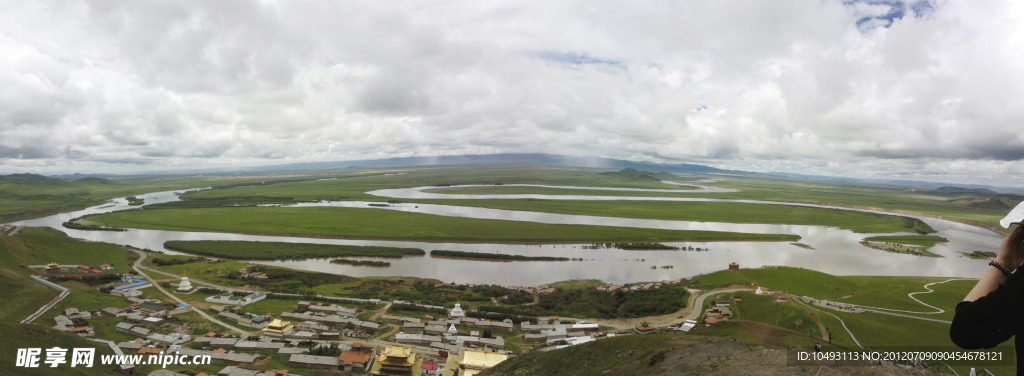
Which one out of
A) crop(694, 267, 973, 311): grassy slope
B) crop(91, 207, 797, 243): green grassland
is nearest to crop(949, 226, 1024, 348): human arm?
crop(694, 267, 973, 311): grassy slope

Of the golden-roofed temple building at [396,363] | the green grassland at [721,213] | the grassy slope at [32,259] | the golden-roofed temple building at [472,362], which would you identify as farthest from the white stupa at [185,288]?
the green grassland at [721,213]

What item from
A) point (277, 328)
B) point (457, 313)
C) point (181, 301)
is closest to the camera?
point (277, 328)

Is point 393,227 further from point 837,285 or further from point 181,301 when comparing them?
point 837,285

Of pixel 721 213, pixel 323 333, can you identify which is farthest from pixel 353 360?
pixel 721 213

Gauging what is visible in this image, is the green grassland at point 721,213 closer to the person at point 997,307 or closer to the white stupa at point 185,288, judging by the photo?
the white stupa at point 185,288

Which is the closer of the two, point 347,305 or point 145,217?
point 347,305

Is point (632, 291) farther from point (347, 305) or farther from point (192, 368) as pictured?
point (192, 368)

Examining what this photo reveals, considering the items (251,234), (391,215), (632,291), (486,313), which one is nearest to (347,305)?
(486,313)
